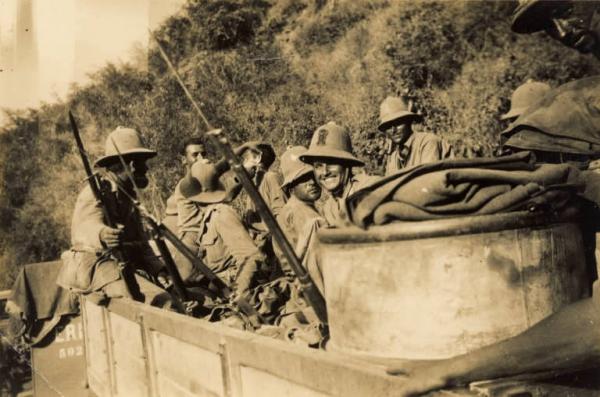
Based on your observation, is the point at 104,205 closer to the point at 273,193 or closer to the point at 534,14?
the point at 273,193

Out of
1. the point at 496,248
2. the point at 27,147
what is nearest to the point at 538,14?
the point at 496,248

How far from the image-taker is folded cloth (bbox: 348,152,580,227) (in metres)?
1.86

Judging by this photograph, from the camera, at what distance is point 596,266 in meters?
2.17

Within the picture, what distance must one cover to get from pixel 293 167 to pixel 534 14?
121 inches

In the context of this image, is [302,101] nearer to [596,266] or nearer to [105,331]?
[105,331]

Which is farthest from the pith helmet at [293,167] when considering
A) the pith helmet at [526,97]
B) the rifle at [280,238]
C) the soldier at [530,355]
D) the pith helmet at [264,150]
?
the soldier at [530,355]

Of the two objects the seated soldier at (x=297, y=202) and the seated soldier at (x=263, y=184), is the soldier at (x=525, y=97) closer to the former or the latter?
the seated soldier at (x=297, y=202)

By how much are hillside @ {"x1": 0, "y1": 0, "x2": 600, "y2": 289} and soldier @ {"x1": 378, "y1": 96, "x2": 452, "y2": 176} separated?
579 cm

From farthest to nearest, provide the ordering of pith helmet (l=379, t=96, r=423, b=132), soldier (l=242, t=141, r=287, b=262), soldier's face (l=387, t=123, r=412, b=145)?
soldier (l=242, t=141, r=287, b=262)
soldier's face (l=387, t=123, r=412, b=145)
pith helmet (l=379, t=96, r=423, b=132)

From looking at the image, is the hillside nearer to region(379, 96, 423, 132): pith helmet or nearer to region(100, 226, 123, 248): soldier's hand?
region(379, 96, 423, 132): pith helmet

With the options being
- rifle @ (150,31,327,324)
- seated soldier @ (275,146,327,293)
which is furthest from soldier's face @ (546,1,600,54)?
seated soldier @ (275,146,327,293)

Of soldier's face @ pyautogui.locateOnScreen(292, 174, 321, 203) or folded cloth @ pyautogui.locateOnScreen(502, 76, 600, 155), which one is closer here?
folded cloth @ pyautogui.locateOnScreen(502, 76, 600, 155)

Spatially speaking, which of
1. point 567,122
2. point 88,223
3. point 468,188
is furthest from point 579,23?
point 88,223

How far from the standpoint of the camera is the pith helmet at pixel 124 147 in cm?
545
